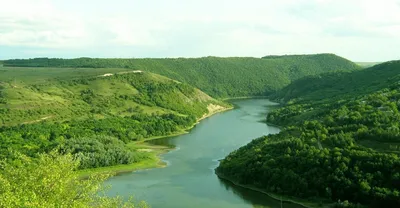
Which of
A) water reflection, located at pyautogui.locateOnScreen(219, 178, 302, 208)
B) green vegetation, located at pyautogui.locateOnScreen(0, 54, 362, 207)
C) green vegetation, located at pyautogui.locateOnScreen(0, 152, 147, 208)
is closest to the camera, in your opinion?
green vegetation, located at pyautogui.locateOnScreen(0, 152, 147, 208)

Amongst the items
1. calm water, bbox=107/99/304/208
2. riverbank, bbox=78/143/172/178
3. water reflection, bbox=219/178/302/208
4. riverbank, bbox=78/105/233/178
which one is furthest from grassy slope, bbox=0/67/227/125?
water reflection, bbox=219/178/302/208

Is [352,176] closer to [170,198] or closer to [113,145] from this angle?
[170,198]

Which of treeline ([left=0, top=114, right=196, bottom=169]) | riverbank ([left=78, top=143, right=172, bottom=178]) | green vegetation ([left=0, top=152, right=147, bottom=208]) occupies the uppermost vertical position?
green vegetation ([left=0, top=152, right=147, bottom=208])

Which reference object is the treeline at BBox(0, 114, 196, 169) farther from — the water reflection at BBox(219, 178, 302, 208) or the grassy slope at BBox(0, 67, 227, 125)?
the water reflection at BBox(219, 178, 302, 208)

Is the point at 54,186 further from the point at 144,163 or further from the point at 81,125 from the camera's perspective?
the point at 81,125

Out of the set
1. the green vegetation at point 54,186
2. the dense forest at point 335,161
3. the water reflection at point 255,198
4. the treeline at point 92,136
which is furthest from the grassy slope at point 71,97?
the green vegetation at point 54,186

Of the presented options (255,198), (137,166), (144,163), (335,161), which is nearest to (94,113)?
(144,163)
